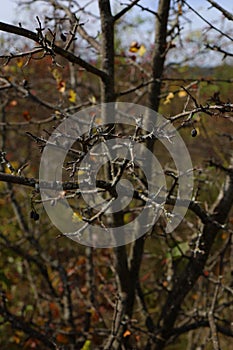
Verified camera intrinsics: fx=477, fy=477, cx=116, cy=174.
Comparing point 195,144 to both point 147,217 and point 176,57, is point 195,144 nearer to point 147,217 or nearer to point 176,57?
point 176,57

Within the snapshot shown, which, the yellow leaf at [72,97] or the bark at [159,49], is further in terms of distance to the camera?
the yellow leaf at [72,97]

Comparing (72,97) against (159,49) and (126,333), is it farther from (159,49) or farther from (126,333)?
(126,333)

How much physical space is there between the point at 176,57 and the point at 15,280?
193 centimetres

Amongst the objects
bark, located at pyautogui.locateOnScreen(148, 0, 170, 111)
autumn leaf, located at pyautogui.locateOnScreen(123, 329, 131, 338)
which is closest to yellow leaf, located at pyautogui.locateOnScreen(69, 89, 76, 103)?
bark, located at pyautogui.locateOnScreen(148, 0, 170, 111)

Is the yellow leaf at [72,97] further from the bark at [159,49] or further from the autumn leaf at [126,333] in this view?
the autumn leaf at [126,333]

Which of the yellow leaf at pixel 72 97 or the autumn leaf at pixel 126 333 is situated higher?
the yellow leaf at pixel 72 97

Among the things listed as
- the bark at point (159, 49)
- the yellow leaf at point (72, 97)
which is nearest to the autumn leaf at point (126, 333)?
the bark at point (159, 49)

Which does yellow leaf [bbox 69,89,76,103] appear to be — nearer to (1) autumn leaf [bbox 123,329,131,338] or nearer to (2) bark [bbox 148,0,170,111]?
(2) bark [bbox 148,0,170,111]

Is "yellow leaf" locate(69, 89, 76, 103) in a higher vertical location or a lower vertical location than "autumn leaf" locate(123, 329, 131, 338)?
higher

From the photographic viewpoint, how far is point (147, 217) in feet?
6.25

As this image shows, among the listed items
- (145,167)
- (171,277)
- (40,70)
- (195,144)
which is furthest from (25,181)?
(40,70)

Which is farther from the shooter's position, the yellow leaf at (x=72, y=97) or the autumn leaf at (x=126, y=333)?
the yellow leaf at (x=72, y=97)

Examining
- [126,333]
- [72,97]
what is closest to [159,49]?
[72,97]

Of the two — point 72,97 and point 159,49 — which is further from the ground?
point 159,49
